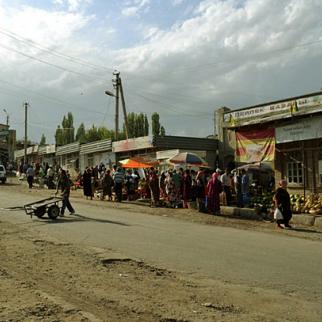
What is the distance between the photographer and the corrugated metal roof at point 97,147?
41.3 metres

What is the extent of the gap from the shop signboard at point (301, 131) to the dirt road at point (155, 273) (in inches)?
205

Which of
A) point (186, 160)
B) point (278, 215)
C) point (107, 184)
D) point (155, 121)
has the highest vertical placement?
point (155, 121)

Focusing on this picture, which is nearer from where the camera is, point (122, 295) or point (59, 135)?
point (122, 295)

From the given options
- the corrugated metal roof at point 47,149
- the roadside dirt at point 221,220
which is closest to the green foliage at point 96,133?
the corrugated metal roof at point 47,149

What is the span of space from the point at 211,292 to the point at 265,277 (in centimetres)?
147

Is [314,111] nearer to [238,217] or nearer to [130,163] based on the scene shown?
[238,217]

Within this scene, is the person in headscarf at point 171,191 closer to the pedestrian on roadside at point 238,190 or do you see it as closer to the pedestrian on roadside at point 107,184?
the pedestrian on roadside at point 238,190

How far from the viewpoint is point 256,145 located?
22.2m

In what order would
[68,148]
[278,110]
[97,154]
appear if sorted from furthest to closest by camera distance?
[68,148] → [97,154] → [278,110]

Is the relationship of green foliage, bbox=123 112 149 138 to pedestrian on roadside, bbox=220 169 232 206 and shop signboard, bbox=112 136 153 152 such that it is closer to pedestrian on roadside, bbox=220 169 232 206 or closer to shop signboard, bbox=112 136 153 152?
shop signboard, bbox=112 136 153 152

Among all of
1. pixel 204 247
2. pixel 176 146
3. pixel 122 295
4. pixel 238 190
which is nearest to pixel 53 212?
pixel 204 247

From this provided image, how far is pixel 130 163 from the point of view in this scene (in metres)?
26.9

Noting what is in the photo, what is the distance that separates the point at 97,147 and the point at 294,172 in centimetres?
Answer: 2413

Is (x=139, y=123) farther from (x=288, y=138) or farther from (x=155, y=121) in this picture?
(x=288, y=138)
